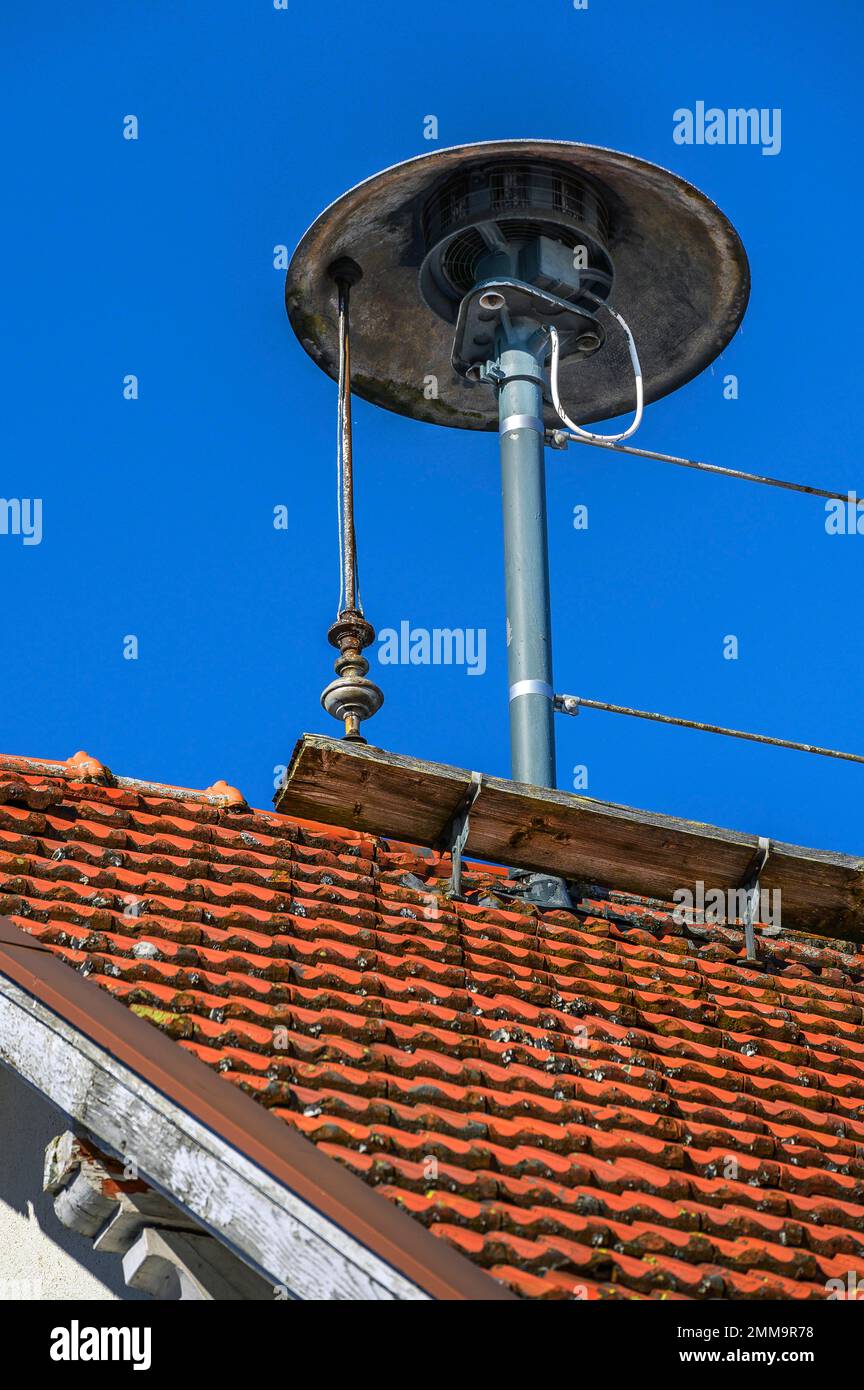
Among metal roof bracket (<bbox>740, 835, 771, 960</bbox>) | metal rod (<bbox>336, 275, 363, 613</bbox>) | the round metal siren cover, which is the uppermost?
the round metal siren cover

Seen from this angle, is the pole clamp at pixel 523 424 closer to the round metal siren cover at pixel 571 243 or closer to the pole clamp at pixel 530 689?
the round metal siren cover at pixel 571 243

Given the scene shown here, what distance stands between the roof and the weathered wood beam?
0.17 m

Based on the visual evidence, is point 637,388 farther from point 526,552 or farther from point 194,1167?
point 194,1167

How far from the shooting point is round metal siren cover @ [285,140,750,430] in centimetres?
1018

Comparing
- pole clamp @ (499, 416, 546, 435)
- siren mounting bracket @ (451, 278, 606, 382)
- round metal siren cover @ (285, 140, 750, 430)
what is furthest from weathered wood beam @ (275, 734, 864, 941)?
round metal siren cover @ (285, 140, 750, 430)

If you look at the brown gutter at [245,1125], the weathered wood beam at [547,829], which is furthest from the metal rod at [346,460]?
the brown gutter at [245,1125]

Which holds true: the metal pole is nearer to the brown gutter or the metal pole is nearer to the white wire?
the white wire

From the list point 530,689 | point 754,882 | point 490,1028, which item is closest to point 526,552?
point 530,689

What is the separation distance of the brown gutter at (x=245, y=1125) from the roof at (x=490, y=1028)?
220 mm

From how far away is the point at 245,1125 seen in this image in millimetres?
5395

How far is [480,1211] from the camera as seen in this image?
560 cm

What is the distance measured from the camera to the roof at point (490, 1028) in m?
5.79
